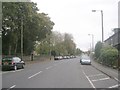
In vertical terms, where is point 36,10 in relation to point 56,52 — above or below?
above

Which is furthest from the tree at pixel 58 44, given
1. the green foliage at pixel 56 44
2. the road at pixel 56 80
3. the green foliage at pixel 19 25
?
the road at pixel 56 80

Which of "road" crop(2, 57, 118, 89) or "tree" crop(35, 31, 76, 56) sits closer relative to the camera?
"road" crop(2, 57, 118, 89)

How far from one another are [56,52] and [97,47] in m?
60.9

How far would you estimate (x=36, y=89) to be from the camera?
15.0 metres

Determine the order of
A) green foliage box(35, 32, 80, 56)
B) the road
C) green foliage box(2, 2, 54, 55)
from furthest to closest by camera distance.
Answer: green foliage box(35, 32, 80, 56) → green foliage box(2, 2, 54, 55) → the road

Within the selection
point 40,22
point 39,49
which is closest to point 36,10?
point 40,22

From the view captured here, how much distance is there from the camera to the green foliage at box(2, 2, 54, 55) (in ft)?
161

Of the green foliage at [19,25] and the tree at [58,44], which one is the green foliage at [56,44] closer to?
the tree at [58,44]

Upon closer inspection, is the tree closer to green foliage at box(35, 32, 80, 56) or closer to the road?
green foliage at box(35, 32, 80, 56)

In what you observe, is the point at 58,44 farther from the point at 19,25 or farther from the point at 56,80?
the point at 56,80

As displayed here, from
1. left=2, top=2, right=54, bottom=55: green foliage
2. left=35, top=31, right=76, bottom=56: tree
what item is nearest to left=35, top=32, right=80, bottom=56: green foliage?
left=35, top=31, right=76, bottom=56: tree

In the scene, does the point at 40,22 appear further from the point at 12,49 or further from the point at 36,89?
the point at 36,89

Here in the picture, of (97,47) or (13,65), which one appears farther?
(97,47)

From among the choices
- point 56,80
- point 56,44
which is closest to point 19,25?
point 56,80
